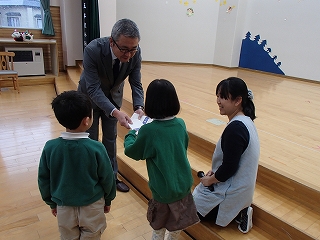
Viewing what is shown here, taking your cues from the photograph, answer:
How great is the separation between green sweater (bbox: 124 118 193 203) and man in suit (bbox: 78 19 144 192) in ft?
0.96

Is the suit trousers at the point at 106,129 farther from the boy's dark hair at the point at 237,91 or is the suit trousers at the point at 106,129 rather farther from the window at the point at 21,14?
the window at the point at 21,14

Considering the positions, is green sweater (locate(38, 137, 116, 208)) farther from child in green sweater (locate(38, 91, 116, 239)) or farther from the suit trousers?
the suit trousers

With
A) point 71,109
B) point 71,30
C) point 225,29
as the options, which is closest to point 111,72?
point 71,109

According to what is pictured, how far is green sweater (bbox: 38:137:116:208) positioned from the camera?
1060mm

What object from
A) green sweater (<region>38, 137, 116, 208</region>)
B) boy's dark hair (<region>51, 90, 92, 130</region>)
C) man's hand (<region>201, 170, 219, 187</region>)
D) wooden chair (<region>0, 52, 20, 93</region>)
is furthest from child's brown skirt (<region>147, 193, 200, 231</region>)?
wooden chair (<region>0, 52, 20, 93</region>)

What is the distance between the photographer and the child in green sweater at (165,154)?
1109 mm

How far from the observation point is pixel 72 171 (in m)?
1.08

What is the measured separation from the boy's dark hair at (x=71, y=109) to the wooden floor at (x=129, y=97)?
0.95 meters

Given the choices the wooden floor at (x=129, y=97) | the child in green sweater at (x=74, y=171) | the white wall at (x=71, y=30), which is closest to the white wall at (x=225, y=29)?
the white wall at (x=71, y=30)

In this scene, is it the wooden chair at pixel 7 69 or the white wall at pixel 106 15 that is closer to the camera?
the wooden chair at pixel 7 69

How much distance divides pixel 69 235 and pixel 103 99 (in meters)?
0.80

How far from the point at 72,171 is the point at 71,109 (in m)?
0.26

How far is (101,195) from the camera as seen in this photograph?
1205mm

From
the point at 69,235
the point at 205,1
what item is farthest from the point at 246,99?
the point at 205,1
